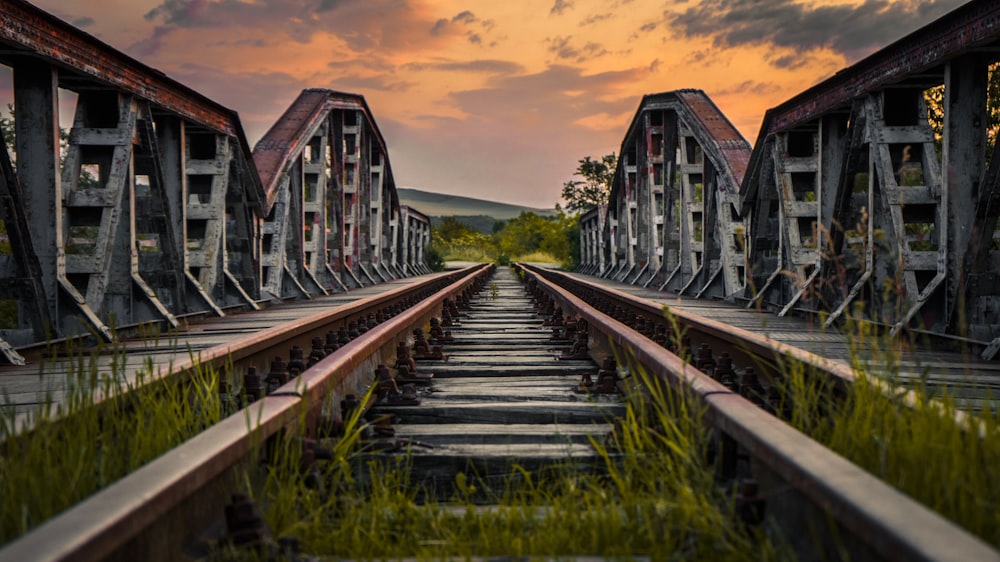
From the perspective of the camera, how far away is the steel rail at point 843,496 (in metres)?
1.29

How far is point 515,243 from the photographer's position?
82.6m

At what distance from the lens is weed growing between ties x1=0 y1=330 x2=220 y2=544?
1933 millimetres

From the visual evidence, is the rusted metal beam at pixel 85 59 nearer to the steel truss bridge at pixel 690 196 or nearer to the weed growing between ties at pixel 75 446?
the steel truss bridge at pixel 690 196

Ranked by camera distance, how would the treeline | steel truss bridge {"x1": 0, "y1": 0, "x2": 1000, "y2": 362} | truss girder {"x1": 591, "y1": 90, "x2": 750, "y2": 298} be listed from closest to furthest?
steel truss bridge {"x1": 0, "y1": 0, "x2": 1000, "y2": 362}
truss girder {"x1": 591, "y1": 90, "x2": 750, "y2": 298}
the treeline

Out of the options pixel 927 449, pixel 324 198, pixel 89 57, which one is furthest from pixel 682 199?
pixel 927 449

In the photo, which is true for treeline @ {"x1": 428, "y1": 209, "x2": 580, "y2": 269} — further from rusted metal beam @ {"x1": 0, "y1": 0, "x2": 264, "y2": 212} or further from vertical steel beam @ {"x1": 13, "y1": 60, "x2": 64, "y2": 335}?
vertical steel beam @ {"x1": 13, "y1": 60, "x2": 64, "y2": 335}

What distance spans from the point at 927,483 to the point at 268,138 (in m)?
12.0

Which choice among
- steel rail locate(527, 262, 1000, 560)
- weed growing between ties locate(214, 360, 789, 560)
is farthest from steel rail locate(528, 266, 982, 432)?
weed growing between ties locate(214, 360, 789, 560)

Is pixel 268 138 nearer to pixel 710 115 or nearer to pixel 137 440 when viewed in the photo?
pixel 710 115

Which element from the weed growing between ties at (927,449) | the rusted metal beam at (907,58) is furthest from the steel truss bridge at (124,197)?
the rusted metal beam at (907,58)

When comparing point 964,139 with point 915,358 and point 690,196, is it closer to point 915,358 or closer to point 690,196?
point 915,358

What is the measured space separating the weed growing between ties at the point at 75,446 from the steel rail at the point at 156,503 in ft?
0.77

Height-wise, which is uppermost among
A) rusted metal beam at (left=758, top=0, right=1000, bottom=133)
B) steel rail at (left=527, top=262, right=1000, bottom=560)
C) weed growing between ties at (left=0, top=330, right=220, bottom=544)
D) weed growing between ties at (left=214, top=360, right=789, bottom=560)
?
rusted metal beam at (left=758, top=0, right=1000, bottom=133)

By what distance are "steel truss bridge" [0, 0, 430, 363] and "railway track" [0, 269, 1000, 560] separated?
3.87ft
